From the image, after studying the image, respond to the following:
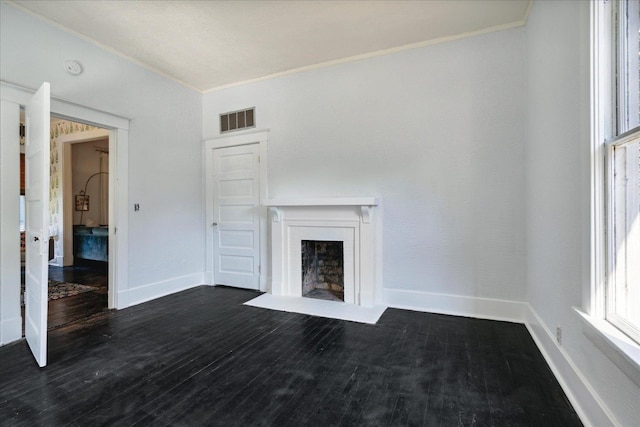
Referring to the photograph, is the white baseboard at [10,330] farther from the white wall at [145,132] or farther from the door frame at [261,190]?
the door frame at [261,190]

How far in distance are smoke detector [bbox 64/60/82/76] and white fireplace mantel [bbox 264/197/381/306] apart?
2305 millimetres

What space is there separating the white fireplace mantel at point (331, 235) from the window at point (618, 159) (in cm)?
193

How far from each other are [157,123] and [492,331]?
4.35 metres

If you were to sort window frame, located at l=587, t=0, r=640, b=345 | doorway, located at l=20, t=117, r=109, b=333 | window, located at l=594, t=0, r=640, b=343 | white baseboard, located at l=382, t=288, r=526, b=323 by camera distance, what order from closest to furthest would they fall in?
window, located at l=594, t=0, r=640, b=343 → window frame, located at l=587, t=0, r=640, b=345 → white baseboard, located at l=382, t=288, r=526, b=323 → doorway, located at l=20, t=117, r=109, b=333

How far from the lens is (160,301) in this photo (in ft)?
11.8

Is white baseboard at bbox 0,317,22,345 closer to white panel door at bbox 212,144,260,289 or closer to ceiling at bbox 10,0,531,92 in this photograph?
white panel door at bbox 212,144,260,289

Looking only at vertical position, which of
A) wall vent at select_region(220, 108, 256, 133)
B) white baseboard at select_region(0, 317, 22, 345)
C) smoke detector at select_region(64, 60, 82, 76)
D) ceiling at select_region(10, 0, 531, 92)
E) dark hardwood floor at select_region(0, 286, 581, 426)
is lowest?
dark hardwood floor at select_region(0, 286, 581, 426)

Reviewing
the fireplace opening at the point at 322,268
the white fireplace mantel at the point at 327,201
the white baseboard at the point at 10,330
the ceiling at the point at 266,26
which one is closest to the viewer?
the white baseboard at the point at 10,330

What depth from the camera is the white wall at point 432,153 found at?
290 cm

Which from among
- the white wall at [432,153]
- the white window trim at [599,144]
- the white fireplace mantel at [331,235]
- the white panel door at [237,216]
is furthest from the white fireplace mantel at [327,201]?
the white window trim at [599,144]

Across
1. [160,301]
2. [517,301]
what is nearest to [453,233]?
[517,301]

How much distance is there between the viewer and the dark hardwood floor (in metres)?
1.61

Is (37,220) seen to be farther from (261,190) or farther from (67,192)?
(67,192)

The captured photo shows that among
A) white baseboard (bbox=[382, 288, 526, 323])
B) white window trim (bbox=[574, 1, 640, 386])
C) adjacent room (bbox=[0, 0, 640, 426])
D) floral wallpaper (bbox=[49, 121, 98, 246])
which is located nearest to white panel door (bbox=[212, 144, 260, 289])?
adjacent room (bbox=[0, 0, 640, 426])
